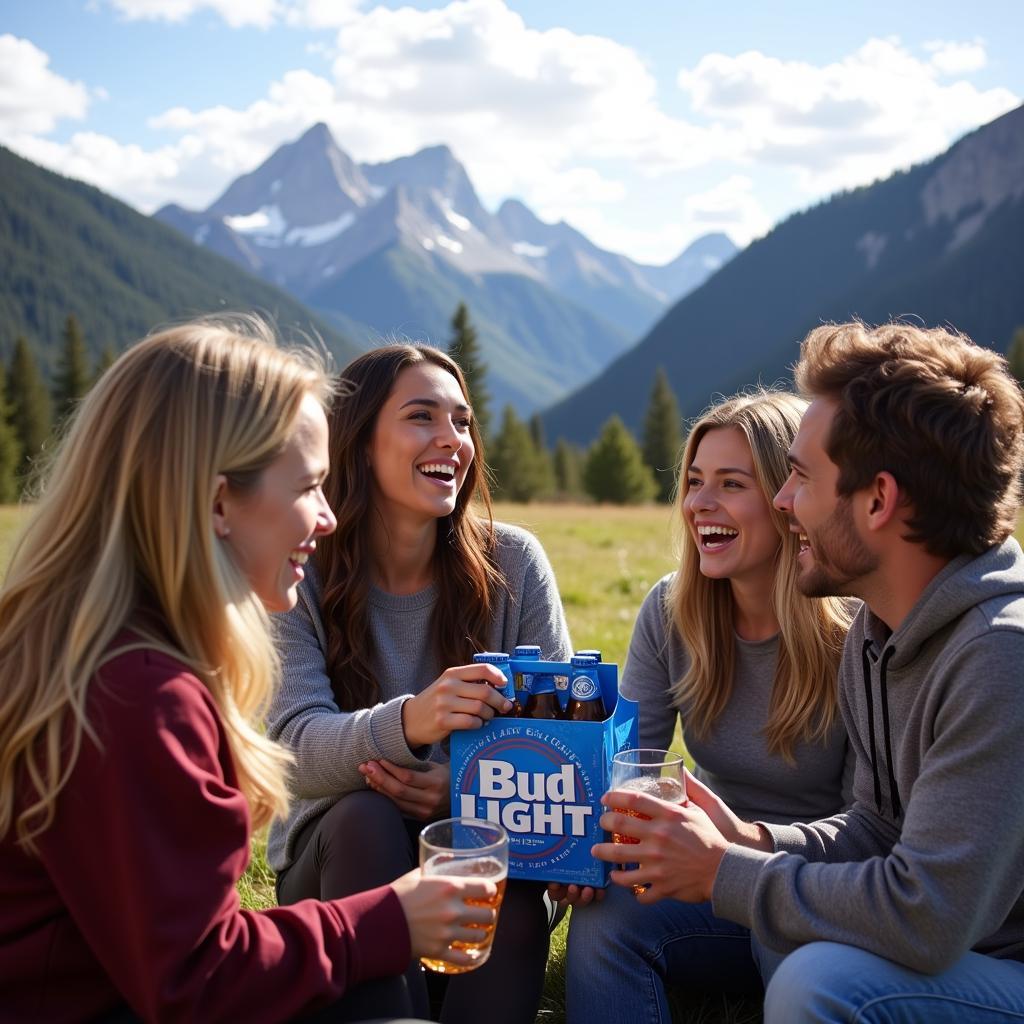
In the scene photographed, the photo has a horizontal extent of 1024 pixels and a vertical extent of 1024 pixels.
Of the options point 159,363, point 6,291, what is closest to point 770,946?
point 159,363

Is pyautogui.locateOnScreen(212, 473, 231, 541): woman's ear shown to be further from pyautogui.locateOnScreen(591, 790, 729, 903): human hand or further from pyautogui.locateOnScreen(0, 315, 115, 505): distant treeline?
pyautogui.locateOnScreen(0, 315, 115, 505): distant treeline

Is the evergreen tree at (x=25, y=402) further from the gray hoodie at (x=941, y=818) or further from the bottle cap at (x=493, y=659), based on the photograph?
the gray hoodie at (x=941, y=818)

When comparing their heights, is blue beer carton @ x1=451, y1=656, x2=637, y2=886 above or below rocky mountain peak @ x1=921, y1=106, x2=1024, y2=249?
below

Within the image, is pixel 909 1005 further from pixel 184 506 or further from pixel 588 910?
pixel 184 506

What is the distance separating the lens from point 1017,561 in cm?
301

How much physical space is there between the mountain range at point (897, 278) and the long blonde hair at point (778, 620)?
136 metres

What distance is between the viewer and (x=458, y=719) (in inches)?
133

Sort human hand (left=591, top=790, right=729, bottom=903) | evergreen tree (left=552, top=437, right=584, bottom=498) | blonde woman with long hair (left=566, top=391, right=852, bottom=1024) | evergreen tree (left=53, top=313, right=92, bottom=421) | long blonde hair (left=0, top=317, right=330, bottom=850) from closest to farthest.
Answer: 1. long blonde hair (left=0, top=317, right=330, bottom=850)
2. human hand (left=591, top=790, right=729, bottom=903)
3. blonde woman with long hair (left=566, top=391, right=852, bottom=1024)
4. evergreen tree (left=53, top=313, right=92, bottom=421)
5. evergreen tree (left=552, top=437, right=584, bottom=498)

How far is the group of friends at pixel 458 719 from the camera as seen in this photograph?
2.29 meters

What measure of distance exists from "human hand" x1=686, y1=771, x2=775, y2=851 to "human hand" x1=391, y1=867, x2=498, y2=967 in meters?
1.00

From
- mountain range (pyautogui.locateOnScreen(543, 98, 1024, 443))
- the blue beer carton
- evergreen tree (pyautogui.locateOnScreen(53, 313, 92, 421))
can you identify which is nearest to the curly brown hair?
the blue beer carton

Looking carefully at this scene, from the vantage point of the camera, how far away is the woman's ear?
8.52ft

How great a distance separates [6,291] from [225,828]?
7176 inches

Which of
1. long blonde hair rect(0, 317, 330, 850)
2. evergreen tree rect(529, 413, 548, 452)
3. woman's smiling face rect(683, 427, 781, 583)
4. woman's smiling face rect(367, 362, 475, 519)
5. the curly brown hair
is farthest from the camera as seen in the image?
evergreen tree rect(529, 413, 548, 452)
